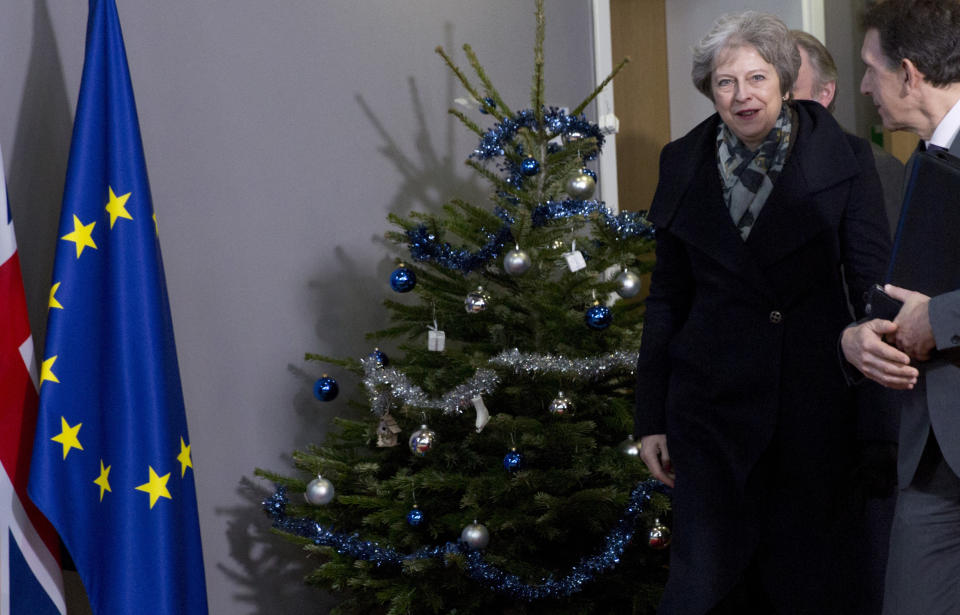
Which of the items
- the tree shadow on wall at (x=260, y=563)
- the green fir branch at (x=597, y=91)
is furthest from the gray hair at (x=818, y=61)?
the tree shadow on wall at (x=260, y=563)

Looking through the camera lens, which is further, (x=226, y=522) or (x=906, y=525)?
(x=226, y=522)

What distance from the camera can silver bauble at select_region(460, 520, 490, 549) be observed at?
2.50 m


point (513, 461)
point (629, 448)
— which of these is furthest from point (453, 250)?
point (629, 448)

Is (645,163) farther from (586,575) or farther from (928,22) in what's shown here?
(928,22)

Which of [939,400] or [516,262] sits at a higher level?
[516,262]

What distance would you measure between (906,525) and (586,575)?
1.16 m

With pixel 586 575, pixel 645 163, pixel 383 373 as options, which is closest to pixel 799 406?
pixel 586 575

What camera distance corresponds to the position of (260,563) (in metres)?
3.01

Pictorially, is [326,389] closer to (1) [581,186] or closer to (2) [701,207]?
(1) [581,186]

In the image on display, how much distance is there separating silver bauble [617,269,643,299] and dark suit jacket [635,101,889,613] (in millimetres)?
791

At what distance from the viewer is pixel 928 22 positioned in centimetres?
158

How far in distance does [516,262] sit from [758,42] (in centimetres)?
90

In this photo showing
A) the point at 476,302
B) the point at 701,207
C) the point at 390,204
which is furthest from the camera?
the point at 390,204

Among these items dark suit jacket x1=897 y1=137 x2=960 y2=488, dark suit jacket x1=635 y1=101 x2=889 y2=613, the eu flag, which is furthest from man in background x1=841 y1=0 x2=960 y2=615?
the eu flag
